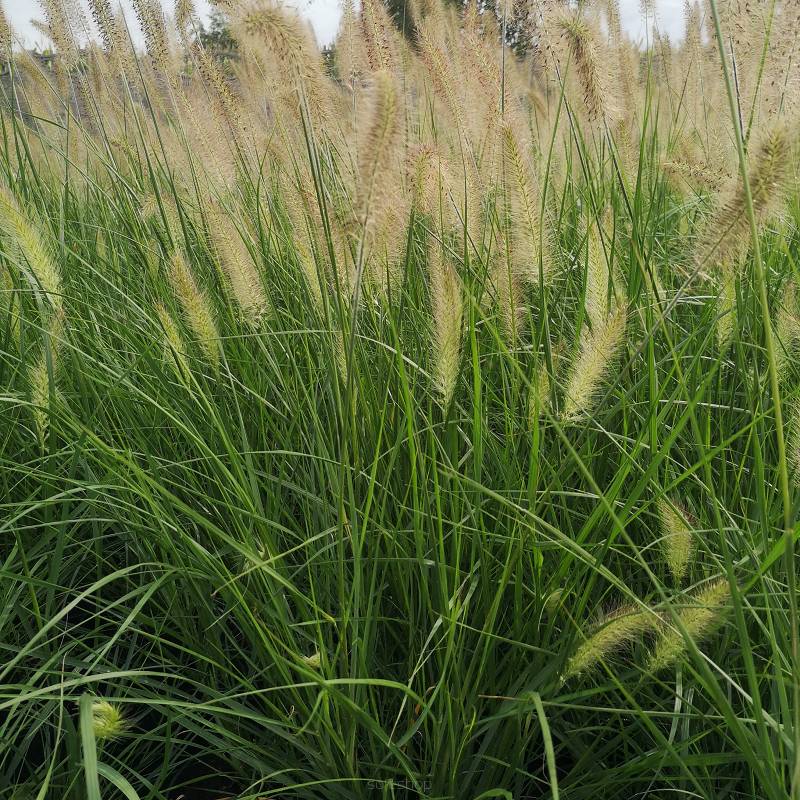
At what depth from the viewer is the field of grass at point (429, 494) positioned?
1.02 meters

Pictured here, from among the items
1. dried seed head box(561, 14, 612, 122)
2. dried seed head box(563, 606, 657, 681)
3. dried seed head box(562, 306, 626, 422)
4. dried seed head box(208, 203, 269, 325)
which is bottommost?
dried seed head box(563, 606, 657, 681)

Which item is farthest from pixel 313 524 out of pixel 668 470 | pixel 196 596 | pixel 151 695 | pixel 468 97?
pixel 468 97

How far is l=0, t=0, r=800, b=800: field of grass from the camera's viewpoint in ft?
3.34

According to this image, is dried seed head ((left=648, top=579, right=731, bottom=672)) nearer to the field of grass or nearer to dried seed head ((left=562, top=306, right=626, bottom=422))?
the field of grass

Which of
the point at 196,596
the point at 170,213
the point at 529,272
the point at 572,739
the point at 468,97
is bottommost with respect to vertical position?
the point at 572,739

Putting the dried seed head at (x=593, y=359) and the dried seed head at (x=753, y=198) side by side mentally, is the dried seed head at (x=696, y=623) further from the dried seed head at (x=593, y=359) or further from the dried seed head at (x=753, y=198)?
the dried seed head at (x=753, y=198)

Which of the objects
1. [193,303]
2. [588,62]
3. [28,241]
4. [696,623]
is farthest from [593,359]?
[28,241]

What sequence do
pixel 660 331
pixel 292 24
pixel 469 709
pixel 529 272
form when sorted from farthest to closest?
pixel 660 331, pixel 529 272, pixel 469 709, pixel 292 24

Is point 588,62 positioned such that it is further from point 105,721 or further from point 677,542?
point 105,721

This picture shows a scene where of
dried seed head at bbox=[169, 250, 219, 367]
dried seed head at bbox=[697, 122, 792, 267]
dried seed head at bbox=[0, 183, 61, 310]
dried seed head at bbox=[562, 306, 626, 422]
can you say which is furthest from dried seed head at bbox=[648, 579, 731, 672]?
dried seed head at bbox=[0, 183, 61, 310]

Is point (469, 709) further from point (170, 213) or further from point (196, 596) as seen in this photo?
point (170, 213)

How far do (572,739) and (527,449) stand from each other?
0.57 metres

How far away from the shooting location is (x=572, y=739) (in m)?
1.25

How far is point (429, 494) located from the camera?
1.41 metres
